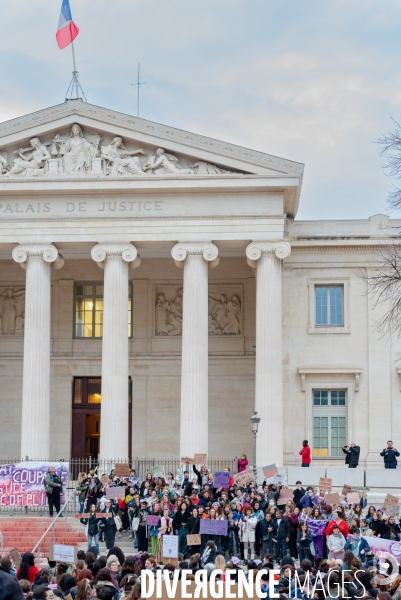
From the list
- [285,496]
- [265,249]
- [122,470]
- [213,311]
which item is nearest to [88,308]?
[213,311]

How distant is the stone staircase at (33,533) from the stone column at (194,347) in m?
8.11

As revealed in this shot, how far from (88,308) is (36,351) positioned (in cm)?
638

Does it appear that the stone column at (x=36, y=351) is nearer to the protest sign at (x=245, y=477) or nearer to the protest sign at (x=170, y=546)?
the protest sign at (x=245, y=477)

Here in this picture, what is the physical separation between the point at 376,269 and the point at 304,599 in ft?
90.5

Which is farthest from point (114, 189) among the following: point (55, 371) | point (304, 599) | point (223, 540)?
point (304, 599)

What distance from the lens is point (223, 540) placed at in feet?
92.5

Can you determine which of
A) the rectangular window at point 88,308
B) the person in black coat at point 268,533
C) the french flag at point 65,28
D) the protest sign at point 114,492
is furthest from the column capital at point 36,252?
the person in black coat at point 268,533

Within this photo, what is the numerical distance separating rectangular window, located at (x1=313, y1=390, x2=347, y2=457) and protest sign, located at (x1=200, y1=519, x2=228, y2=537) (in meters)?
17.5

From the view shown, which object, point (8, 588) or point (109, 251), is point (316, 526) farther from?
point (8, 588)

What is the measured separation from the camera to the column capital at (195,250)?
41.3m

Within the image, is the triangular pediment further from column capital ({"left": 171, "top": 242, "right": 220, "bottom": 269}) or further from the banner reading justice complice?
the banner reading justice complice

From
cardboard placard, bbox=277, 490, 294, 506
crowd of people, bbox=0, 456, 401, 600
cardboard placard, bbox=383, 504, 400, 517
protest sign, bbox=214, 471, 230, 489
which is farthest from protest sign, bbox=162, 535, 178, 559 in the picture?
protest sign, bbox=214, 471, 230, 489

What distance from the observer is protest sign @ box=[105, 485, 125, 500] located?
100 ft

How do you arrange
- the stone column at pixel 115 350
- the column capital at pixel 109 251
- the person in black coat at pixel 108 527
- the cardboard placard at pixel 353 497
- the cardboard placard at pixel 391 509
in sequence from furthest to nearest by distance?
the column capital at pixel 109 251 < the stone column at pixel 115 350 < the person in black coat at pixel 108 527 < the cardboard placard at pixel 353 497 < the cardboard placard at pixel 391 509
